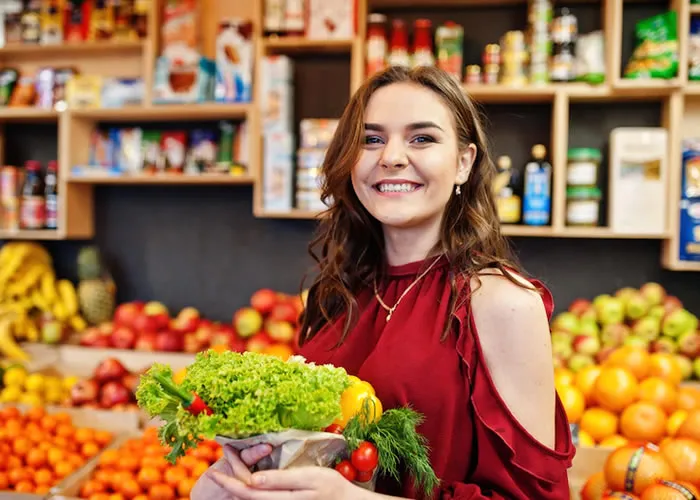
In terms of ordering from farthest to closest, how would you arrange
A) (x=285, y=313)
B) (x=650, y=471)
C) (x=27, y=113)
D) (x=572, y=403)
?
(x=27, y=113), (x=285, y=313), (x=572, y=403), (x=650, y=471)

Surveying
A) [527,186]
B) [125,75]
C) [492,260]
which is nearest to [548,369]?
[492,260]

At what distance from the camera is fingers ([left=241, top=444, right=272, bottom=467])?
980 mm

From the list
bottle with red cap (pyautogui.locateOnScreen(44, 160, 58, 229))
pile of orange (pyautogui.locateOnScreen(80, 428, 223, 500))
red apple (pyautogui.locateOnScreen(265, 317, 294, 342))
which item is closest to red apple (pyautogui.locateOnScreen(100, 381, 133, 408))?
pile of orange (pyautogui.locateOnScreen(80, 428, 223, 500))

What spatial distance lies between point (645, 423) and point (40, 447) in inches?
73.4

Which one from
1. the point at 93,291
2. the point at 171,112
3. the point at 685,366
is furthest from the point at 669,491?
the point at 93,291

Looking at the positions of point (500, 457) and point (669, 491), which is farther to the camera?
point (669, 491)

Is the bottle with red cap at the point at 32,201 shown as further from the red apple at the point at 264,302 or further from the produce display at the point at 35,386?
the red apple at the point at 264,302

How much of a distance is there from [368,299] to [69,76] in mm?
2375

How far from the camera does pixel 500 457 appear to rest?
115 centimetres

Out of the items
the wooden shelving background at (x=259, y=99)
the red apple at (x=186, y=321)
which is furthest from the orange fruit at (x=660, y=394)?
the red apple at (x=186, y=321)

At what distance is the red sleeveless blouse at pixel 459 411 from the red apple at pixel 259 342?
1485 millimetres

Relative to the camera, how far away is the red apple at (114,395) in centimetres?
253

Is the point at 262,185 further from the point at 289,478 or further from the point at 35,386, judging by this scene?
the point at 289,478

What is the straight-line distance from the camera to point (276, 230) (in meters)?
3.19
